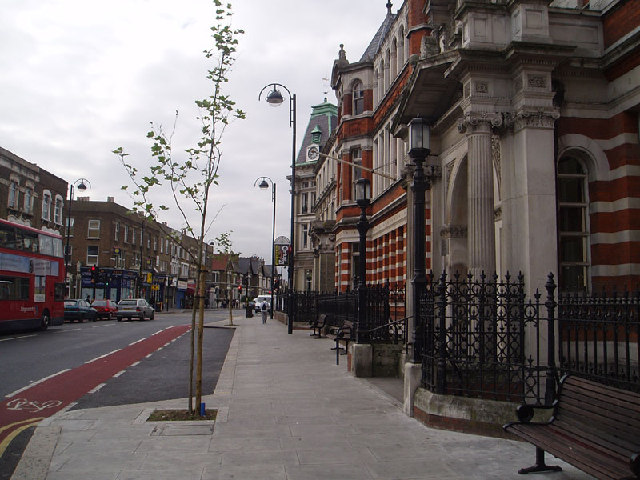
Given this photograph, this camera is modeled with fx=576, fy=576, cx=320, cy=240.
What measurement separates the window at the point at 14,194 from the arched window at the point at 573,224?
38671 millimetres

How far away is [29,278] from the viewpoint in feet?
84.2

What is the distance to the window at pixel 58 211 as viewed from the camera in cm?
4722

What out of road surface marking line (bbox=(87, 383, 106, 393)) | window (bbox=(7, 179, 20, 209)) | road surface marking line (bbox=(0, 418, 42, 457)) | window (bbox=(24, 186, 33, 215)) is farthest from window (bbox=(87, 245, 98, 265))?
road surface marking line (bbox=(0, 418, 42, 457))

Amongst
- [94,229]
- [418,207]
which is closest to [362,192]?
[418,207]

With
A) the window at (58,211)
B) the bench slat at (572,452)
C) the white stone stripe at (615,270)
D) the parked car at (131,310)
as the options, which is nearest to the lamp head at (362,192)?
the white stone stripe at (615,270)

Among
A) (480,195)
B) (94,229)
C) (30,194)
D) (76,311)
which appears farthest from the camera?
(94,229)

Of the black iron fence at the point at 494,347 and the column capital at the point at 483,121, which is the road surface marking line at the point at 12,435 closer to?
the black iron fence at the point at 494,347

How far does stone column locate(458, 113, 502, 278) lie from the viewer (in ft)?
29.5

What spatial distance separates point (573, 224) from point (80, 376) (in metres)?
10.7

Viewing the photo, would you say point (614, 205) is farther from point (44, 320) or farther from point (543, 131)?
point (44, 320)

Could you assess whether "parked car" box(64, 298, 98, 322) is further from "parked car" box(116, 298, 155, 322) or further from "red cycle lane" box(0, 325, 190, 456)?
"red cycle lane" box(0, 325, 190, 456)

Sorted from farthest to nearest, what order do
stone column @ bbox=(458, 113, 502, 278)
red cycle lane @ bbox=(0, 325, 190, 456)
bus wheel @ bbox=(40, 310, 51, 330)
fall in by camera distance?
bus wheel @ bbox=(40, 310, 51, 330)
stone column @ bbox=(458, 113, 502, 278)
red cycle lane @ bbox=(0, 325, 190, 456)

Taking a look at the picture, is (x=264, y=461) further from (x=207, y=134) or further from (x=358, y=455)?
(x=207, y=134)

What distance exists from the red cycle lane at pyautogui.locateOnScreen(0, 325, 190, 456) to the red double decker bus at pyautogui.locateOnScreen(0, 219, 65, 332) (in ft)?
30.7
